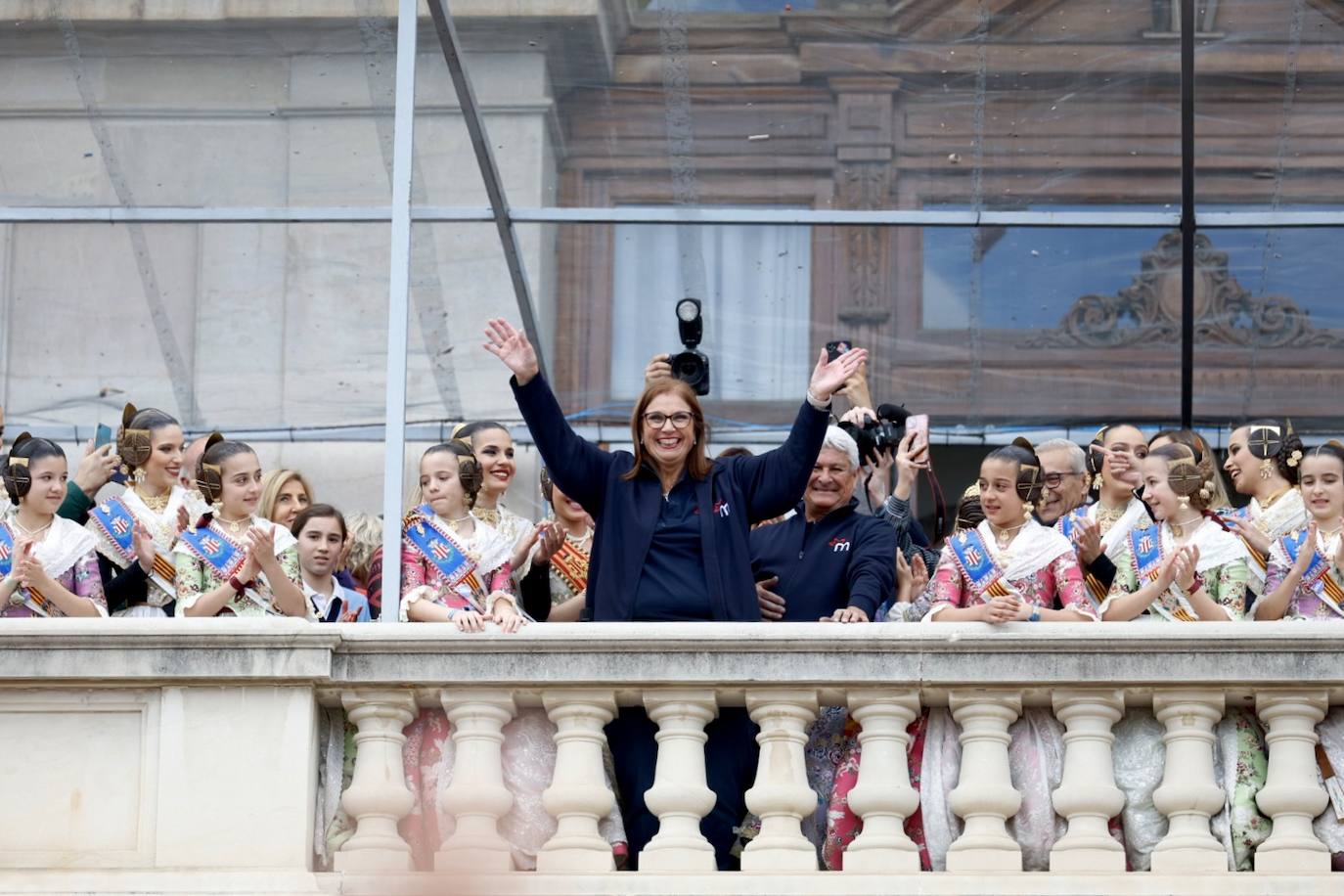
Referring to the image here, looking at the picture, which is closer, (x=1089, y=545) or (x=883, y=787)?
(x=883, y=787)

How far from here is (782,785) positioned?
7.00 metres

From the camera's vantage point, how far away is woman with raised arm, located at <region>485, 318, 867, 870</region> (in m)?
7.29

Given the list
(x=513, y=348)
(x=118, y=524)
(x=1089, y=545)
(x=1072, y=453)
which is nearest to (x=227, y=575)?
(x=118, y=524)

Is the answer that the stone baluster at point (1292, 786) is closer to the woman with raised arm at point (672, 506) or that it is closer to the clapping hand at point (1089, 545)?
the clapping hand at point (1089, 545)

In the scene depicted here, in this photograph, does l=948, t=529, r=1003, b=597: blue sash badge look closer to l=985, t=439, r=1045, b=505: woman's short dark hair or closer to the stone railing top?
l=985, t=439, r=1045, b=505: woman's short dark hair

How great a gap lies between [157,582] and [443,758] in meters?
1.60

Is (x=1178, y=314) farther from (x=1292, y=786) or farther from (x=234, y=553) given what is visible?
(x=234, y=553)

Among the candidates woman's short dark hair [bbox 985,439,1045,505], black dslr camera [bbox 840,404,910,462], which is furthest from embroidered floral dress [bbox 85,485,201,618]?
woman's short dark hair [bbox 985,439,1045,505]

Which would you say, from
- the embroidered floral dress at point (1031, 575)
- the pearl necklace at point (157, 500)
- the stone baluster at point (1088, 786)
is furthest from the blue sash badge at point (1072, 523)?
the pearl necklace at point (157, 500)

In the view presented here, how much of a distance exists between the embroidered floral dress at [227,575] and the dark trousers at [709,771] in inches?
52.3

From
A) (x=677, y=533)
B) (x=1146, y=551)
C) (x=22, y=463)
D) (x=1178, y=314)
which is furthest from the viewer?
(x=1178, y=314)

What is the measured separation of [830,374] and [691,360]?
211 centimetres

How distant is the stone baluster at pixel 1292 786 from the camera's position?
6863mm

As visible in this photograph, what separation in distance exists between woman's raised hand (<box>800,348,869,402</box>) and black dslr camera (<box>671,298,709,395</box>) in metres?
1.98
